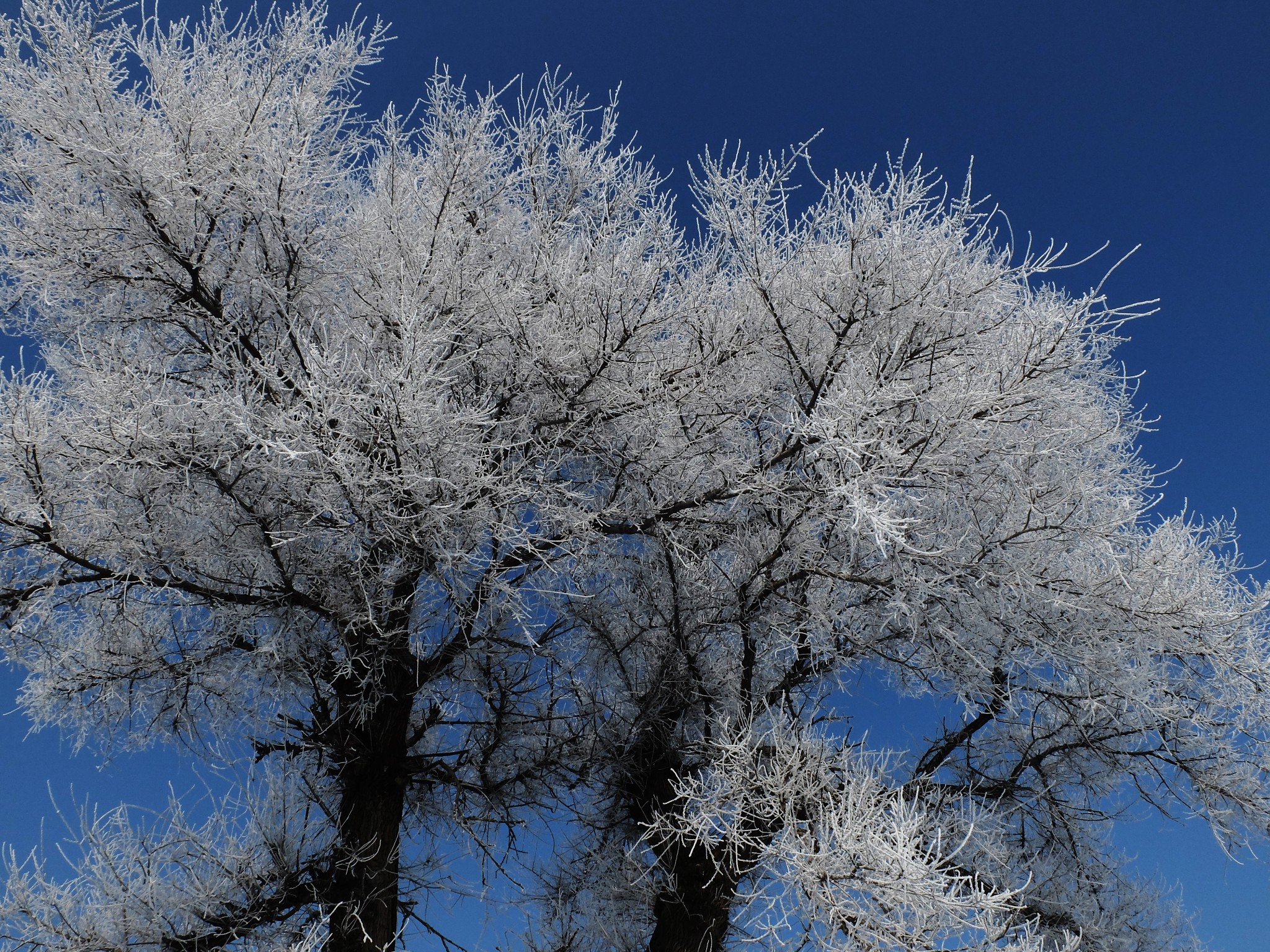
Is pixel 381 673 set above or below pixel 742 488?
below

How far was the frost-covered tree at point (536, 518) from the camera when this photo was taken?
4.86 metres

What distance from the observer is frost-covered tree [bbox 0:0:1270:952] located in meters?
4.86

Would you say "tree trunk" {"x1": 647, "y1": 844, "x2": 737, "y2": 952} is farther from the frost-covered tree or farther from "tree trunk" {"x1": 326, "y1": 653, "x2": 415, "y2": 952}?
"tree trunk" {"x1": 326, "y1": 653, "x2": 415, "y2": 952}

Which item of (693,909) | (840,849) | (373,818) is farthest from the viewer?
(693,909)

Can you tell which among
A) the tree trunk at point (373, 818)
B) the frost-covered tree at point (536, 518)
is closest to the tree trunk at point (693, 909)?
the frost-covered tree at point (536, 518)

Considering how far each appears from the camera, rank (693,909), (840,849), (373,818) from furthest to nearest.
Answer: (693,909), (373,818), (840,849)

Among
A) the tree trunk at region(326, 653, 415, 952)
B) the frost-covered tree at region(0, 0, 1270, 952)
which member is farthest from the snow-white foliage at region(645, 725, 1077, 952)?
the tree trunk at region(326, 653, 415, 952)

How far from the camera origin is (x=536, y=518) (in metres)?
5.50

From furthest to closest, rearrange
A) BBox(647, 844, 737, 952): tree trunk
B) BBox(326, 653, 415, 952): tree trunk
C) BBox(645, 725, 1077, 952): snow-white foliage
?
BBox(647, 844, 737, 952): tree trunk, BBox(326, 653, 415, 952): tree trunk, BBox(645, 725, 1077, 952): snow-white foliage

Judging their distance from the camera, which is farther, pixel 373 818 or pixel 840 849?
pixel 373 818

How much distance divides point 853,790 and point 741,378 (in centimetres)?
268

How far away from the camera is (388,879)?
5.81 metres

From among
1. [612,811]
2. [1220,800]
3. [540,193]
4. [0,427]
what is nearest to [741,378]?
[540,193]

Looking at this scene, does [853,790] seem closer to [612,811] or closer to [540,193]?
[612,811]
